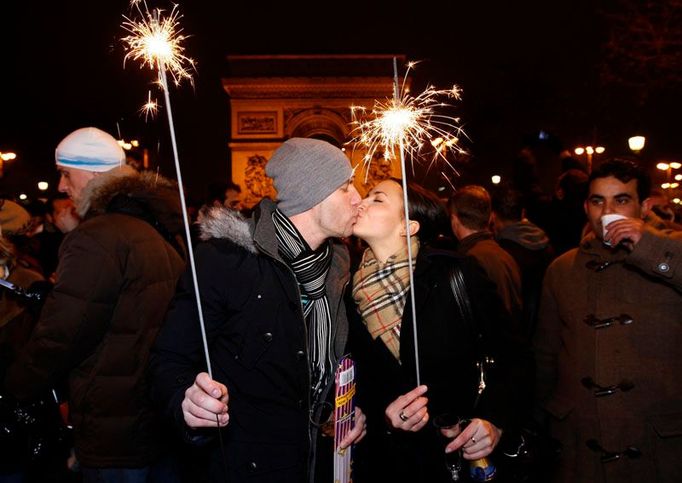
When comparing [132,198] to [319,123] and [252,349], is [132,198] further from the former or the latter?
[319,123]

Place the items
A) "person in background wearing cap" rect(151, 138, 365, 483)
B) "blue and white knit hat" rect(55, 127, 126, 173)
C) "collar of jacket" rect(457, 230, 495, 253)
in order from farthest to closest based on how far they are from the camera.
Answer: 1. "collar of jacket" rect(457, 230, 495, 253)
2. "blue and white knit hat" rect(55, 127, 126, 173)
3. "person in background wearing cap" rect(151, 138, 365, 483)

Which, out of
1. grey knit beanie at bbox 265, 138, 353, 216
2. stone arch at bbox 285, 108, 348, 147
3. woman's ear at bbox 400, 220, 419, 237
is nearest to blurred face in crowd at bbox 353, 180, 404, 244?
woman's ear at bbox 400, 220, 419, 237

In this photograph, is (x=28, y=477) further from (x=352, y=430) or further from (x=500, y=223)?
(x=500, y=223)

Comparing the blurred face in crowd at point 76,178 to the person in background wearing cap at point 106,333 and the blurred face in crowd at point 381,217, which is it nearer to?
the person in background wearing cap at point 106,333

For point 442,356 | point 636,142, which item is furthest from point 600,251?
point 636,142

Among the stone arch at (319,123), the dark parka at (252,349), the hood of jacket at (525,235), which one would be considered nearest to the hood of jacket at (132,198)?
the dark parka at (252,349)

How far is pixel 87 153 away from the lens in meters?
3.24

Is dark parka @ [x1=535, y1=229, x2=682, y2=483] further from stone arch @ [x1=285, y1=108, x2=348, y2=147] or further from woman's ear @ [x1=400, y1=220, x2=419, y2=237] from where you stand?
stone arch @ [x1=285, y1=108, x2=348, y2=147]

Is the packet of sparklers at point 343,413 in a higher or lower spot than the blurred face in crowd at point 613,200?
lower

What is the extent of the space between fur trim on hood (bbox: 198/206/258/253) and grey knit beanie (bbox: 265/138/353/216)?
22cm

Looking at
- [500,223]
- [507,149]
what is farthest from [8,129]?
[500,223]

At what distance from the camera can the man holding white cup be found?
A: 2.82 metres

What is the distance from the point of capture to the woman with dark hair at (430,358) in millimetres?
2578

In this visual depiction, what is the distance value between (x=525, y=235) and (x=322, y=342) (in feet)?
9.38
